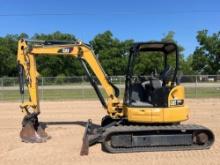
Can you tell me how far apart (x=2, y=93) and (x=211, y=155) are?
24.5 meters

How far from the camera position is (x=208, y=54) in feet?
196

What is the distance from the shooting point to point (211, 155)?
1046 cm

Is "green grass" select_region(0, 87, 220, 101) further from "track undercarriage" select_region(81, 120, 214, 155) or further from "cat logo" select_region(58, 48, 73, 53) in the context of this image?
"track undercarriage" select_region(81, 120, 214, 155)

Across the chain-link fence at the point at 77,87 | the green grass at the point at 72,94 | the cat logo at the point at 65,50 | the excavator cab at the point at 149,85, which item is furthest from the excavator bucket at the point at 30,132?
the chain-link fence at the point at 77,87

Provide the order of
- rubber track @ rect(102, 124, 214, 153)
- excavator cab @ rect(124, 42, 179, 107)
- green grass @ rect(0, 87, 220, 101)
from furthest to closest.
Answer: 1. green grass @ rect(0, 87, 220, 101)
2. excavator cab @ rect(124, 42, 179, 107)
3. rubber track @ rect(102, 124, 214, 153)

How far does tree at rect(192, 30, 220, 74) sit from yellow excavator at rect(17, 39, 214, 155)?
4754cm

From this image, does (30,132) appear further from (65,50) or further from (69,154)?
(65,50)

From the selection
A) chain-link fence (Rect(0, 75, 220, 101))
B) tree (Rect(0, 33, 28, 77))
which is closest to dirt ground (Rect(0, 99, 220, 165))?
chain-link fence (Rect(0, 75, 220, 101))

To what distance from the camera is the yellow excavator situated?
11.1 meters

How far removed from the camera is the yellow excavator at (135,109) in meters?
11.1

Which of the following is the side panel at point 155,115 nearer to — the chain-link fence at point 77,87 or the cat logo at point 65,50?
the cat logo at point 65,50

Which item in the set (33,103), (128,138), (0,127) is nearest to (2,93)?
(0,127)

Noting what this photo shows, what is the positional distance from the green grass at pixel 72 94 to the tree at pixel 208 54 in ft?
79.7

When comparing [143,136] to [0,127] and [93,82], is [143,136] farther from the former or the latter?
[0,127]
